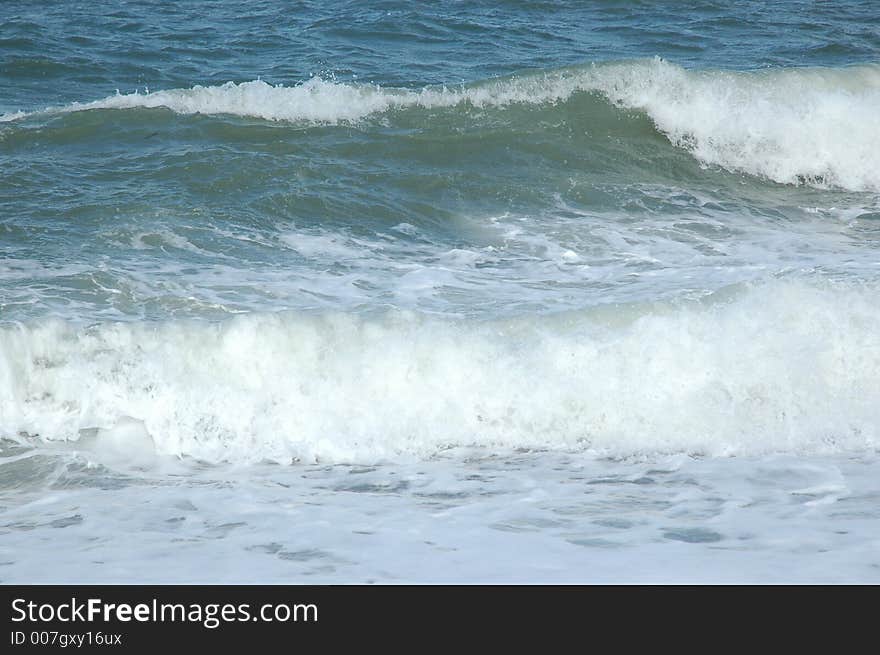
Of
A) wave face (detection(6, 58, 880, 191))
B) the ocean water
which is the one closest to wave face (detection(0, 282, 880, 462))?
the ocean water

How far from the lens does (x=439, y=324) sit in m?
6.41

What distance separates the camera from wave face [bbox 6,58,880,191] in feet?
35.9

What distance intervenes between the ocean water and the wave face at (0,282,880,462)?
0.02m

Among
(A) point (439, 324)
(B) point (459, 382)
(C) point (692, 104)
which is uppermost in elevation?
(C) point (692, 104)

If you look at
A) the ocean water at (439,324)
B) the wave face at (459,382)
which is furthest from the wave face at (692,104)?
the wave face at (459,382)

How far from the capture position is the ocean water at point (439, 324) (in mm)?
4441

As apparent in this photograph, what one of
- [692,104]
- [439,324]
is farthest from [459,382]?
[692,104]

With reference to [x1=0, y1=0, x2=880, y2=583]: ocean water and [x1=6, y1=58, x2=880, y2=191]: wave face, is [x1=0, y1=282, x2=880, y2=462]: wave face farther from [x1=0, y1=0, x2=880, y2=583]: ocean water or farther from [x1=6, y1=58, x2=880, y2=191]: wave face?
[x1=6, y1=58, x2=880, y2=191]: wave face

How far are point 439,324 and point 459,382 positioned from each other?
17.8 inches

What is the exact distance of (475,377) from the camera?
615 cm

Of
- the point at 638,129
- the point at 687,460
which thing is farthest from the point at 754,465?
the point at 638,129

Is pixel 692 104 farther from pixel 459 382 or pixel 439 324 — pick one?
pixel 459 382
